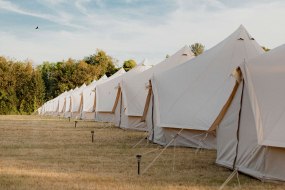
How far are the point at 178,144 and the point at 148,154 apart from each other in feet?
6.93

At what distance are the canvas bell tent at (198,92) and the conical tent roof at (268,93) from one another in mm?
3388

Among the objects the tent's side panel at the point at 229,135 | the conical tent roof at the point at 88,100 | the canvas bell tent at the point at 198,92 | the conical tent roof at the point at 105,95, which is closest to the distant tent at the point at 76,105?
the conical tent roof at the point at 88,100

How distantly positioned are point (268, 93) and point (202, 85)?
5.48 metres

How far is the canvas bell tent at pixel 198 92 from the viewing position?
13.4 meters

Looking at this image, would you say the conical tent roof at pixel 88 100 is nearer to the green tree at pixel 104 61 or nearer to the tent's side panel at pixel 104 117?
the tent's side panel at pixel 104 117

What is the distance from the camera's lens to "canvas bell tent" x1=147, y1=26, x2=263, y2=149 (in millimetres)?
13445

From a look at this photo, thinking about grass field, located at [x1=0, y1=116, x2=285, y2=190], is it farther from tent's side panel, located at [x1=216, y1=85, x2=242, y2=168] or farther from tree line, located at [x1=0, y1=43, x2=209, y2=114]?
tree line, located at [x1=0, y1=43, x2=209, y2=114]

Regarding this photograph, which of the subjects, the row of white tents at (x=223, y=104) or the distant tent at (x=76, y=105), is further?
the distant tent at (x=76, y=105)

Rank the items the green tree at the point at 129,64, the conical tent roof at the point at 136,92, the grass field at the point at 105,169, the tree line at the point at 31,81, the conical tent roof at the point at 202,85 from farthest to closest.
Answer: the green tree at the point at 129,64 → the tree line at the point at 31,81 → the conical tent roof at the point at 136,92 → the conical tent roof at the point at 202,85 → the grass field at the point at 105,169

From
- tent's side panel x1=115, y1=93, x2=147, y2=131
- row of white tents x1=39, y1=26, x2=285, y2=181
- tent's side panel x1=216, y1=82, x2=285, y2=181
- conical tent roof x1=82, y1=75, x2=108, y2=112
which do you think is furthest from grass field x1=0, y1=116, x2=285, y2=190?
conical tent roof x1=82, y1=75, x2=108, y2=112

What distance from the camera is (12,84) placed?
67.2m

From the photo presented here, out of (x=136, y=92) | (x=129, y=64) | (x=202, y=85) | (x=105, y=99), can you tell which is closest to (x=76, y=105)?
(x=105, y=99)

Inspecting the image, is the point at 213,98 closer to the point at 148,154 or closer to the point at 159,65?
the point at 148,154

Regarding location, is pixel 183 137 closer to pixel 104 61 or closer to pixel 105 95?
pixel 105 95
